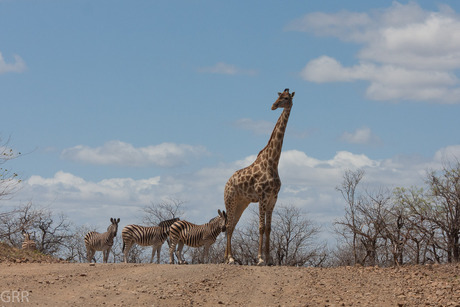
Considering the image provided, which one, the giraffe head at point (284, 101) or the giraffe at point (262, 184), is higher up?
the giraffe head at point (284, 101)

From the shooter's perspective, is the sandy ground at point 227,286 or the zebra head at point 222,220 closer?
the sandy ground at point 227,286

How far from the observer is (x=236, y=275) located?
14211 millimetres

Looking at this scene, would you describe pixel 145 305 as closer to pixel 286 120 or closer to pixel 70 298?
pixel 70 298

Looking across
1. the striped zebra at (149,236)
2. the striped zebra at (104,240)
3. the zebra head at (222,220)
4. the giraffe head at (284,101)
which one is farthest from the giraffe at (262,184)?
the striped zebra at (104,240)

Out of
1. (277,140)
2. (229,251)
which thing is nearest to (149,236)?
(229,251)

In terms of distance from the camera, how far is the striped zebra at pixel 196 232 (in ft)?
68.7

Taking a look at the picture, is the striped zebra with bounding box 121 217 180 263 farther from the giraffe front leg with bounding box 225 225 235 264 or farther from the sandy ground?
the sandy ground

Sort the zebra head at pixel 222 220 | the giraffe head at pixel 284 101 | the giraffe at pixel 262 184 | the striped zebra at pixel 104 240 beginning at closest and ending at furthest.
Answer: the giraffe at pixel 262 184, the giraffe head at pixel 284 101, the zebra head at pixel 222 220, the striped zebra at pixel 104 240

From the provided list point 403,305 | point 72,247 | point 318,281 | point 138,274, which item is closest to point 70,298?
point 138,274

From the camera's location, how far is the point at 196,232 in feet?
69.5

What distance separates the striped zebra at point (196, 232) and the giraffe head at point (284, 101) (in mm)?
4550

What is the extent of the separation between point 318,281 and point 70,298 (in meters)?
5.29

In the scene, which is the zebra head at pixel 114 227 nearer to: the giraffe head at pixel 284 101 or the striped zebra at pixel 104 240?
the striped zebra at pixel 104 240

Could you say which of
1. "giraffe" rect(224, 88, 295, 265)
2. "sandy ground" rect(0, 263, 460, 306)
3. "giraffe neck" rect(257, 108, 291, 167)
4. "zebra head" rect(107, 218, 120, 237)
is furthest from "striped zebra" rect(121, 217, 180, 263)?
"sandy ground" rect(0, 263, 460, 306)
